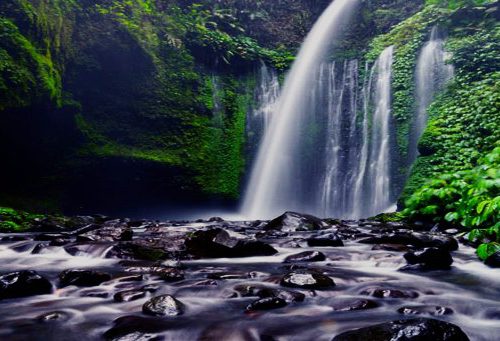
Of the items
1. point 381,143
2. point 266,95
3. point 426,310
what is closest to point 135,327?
point 426,310

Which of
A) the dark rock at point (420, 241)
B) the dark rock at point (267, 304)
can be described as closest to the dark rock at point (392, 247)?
the dark rock at point (420, 241)

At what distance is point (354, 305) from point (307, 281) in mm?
526

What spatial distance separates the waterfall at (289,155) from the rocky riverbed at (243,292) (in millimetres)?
9893

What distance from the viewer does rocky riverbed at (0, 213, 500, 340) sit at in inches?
84.4

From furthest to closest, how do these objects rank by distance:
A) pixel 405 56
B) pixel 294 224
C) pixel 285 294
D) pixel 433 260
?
pixel 405 56, pixel 294 224, pixel 433 260, pixel 285 294

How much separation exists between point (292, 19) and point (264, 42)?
240 cm

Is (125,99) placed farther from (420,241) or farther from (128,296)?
(128,296)

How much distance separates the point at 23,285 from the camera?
2.87 m

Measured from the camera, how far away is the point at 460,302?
8.95 feet

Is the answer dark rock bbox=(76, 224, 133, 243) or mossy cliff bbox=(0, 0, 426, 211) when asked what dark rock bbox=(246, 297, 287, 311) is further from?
mossy cliff bbox=(0, 0, 426, 211)

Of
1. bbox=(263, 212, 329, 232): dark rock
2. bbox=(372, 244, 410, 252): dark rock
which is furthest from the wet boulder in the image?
bbox=(263, 212, 329, 232): dark rock

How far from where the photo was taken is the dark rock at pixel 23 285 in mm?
2781

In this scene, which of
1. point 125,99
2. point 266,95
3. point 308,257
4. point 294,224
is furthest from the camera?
point 266,95

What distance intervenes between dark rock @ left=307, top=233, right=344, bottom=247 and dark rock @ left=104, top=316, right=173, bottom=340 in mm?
3471
